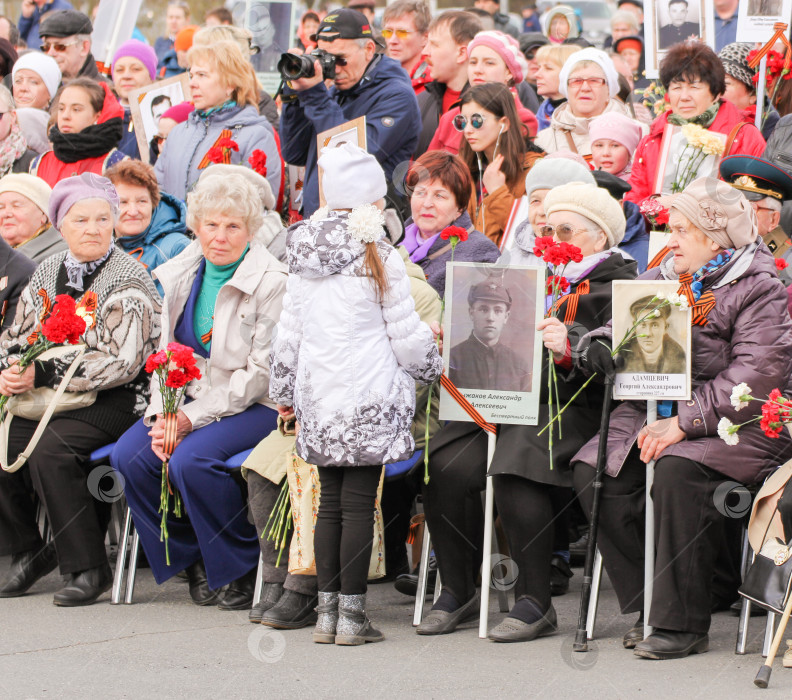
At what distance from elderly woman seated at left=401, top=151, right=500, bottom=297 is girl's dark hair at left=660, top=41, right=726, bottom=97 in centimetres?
161

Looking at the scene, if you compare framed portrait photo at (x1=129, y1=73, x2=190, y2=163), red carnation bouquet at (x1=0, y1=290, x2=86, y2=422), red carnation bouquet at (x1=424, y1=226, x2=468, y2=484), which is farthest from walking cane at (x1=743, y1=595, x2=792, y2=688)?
framed portrait photo at (x1=129, y1=73, x2=190, y2=163)

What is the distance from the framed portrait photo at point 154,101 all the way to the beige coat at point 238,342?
2.98m

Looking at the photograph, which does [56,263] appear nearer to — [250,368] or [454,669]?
[250,368]

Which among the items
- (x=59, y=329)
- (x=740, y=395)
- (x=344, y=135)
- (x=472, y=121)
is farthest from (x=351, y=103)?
(x=740, y=395)

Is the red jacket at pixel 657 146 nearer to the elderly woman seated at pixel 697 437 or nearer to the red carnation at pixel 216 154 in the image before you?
the elderly woman seated at pixel 697 437

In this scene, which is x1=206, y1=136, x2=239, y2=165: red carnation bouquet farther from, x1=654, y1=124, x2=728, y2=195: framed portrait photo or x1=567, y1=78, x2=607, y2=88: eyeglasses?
x1=654, y1=124, x2=728, y2=195: framed portrait photo

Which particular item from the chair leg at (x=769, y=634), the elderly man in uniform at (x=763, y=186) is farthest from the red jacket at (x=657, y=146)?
the chair leg at (x=769, y=634)

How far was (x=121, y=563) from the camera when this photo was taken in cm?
612

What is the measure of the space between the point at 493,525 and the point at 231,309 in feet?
5.10

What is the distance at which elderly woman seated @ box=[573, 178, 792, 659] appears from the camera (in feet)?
16.1

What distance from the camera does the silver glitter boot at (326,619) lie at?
521 centimetres

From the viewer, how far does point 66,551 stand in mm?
6164

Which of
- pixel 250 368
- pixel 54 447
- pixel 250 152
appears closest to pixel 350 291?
pixel 250 368

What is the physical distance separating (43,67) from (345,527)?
228 inches
